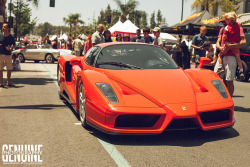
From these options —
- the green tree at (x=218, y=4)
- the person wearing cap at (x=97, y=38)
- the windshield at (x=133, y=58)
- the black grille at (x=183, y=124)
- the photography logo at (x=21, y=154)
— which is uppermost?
the green tree at (x=218, y=4)

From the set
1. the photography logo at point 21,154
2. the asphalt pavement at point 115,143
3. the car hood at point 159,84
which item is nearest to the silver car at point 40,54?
the asphalt pavement at point 115,143

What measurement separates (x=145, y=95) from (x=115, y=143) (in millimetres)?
703

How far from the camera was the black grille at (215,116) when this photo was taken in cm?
436

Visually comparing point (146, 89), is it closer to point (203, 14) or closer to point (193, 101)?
point (193, 101)

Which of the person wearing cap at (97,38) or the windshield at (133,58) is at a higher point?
the person wearing cap at (97,38)

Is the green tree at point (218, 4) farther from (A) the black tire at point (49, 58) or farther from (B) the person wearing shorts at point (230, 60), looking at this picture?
(B) the person wearing shorts at point (230, 60)

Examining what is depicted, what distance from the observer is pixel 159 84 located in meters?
4.65

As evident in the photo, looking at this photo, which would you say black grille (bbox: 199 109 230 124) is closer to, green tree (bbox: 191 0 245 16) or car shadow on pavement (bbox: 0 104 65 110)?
car shadow on pavement (bbox: 0 104 65 110)

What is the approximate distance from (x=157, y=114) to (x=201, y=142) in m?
0.71

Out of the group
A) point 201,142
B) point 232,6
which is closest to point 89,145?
point 201,142

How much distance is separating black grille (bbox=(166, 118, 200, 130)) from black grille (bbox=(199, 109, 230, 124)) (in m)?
0.15

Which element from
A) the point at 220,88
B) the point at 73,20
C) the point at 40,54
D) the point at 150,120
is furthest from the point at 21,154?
the point at 73,20

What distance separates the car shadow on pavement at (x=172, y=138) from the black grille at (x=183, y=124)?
0.20 meters

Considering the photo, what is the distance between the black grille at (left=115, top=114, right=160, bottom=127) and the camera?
4.14 metres
